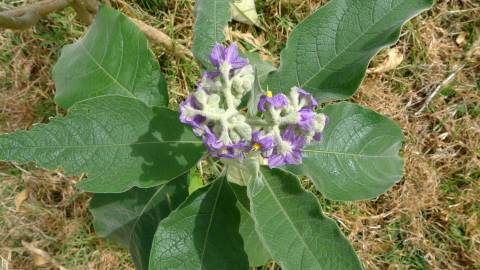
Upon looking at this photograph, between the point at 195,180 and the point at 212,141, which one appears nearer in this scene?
the point at 212,141

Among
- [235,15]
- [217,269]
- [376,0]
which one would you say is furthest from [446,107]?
[217,269]

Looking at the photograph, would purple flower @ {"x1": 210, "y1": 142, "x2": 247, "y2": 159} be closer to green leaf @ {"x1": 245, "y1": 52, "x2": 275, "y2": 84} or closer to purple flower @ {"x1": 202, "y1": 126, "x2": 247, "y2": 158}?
purple flower @ {"x1": 202, "y1": 126, "x2": 247, "y2": 158}

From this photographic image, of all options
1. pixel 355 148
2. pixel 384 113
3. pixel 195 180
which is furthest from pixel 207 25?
pixel 384 113

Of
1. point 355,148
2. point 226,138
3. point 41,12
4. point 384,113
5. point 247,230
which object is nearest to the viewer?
point 226,138

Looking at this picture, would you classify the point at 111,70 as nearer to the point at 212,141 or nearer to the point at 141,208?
the point at 141,208

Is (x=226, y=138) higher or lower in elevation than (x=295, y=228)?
higher

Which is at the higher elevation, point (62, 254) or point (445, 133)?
point (445, 133)

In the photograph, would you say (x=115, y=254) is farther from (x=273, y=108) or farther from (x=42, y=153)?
(x=273, y=108)
